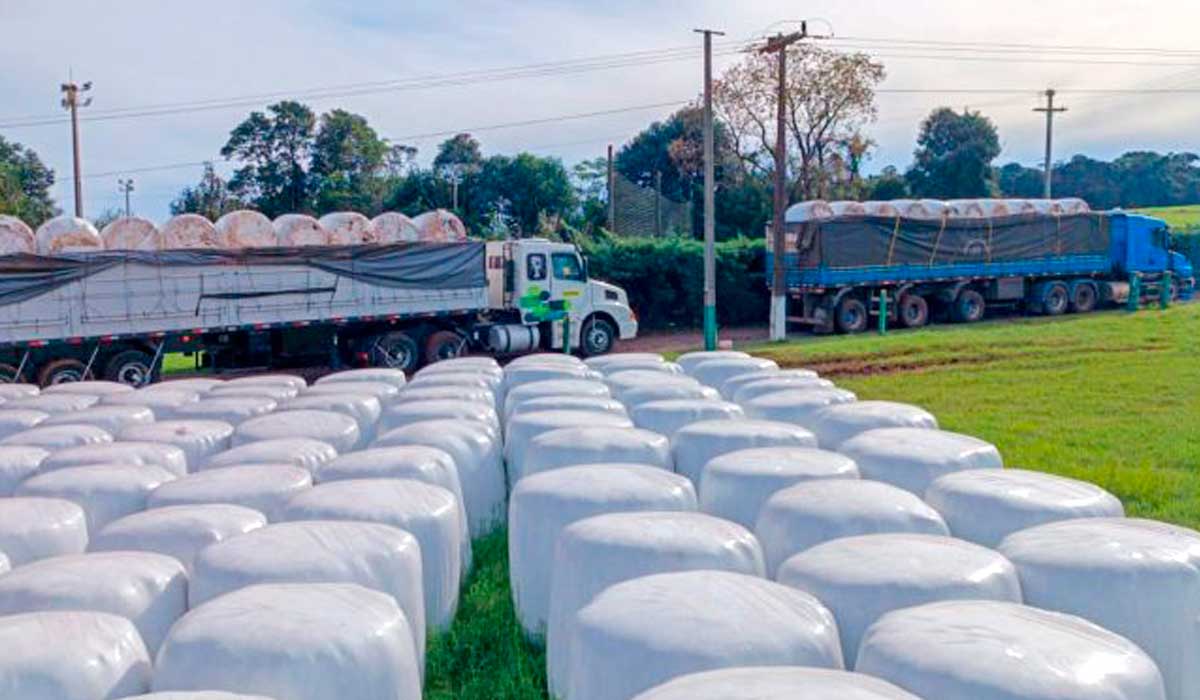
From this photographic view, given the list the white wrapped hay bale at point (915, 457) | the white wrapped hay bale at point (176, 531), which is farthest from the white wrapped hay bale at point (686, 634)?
the white wrapped hay bale at point (915, 457)

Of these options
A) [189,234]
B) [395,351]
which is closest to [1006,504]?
[395,351]

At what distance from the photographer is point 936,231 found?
1183 inches

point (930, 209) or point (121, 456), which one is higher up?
point (930, 209)

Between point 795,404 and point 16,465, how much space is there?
18.6 feet

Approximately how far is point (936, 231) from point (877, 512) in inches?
1037

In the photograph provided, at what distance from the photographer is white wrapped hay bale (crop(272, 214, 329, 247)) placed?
2166 cm

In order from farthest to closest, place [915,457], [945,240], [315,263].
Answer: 1. [945,240]
2. [315,263]
3. [915,457]

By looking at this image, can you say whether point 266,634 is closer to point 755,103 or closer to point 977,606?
point 977,606

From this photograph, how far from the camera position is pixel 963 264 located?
30.5 metres

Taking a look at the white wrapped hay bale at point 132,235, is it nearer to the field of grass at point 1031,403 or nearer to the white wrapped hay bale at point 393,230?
the white wrapped hay bale at point 393,230

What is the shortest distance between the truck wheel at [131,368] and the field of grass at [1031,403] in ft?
39.5

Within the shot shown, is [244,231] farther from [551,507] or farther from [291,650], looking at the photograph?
[291,650]

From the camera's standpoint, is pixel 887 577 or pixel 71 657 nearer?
pixel 71 657

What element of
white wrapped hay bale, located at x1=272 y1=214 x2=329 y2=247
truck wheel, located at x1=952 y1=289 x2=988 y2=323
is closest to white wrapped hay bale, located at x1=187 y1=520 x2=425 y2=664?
white wrapped hay bale, located at x1=272 y1=214 x2=329 y2=247
